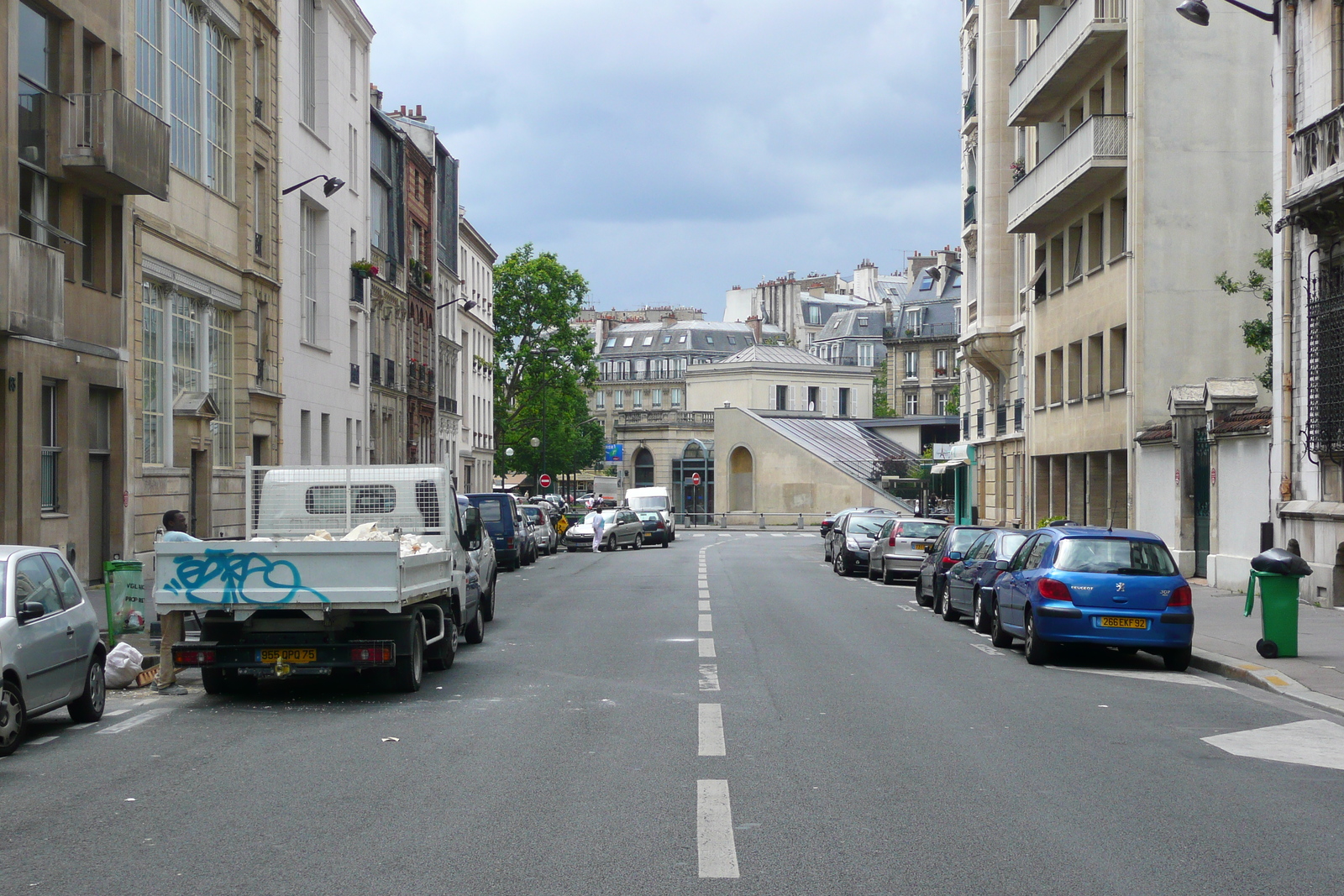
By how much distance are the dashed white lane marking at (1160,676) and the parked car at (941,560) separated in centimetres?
660

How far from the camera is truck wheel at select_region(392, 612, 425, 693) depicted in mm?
12531

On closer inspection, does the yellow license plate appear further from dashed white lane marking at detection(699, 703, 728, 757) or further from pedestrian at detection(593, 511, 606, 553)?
pedestrian at detection(593, 511, 606, 553)

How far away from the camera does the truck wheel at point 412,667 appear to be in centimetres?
1253

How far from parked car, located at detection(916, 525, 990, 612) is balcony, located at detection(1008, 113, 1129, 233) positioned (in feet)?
37.3

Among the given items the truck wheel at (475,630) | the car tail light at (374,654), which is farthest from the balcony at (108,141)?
the car tail light at (374,654)

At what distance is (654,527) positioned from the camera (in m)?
56.8

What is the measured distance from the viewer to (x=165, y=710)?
38.9ft

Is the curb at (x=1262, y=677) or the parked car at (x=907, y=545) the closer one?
the curb at (x=1262, y=677)

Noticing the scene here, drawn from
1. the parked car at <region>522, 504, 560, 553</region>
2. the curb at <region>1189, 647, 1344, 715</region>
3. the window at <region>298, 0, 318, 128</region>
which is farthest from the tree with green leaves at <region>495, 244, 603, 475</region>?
the curb at <region>1189, 647, 1344, 715</region>

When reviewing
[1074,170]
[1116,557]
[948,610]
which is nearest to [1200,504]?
[948,610]

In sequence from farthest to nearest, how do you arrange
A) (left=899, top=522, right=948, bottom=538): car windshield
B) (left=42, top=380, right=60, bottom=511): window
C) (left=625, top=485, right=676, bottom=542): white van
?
(left=625, top=485, right=676, bottom=542): white van < (left=899, top=522, right=948, bottom=538): car windshield < (left=42, top=380, right=60, bottom=511): window

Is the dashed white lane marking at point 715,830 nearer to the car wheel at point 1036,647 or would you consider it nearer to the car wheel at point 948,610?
the car wheel at point 1036,647

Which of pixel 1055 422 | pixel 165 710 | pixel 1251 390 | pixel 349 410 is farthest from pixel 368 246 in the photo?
pixel 165 710

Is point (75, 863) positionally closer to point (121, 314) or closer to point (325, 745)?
point (325, 745)
